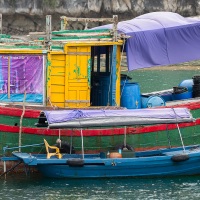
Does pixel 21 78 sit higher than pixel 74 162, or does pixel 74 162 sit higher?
pixel 21 78

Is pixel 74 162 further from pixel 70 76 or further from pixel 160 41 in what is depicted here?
pixel 160 41

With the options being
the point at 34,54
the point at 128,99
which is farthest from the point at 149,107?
the point at 34,54

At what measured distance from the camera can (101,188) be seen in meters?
17.6

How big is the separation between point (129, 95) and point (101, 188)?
303 centimetres

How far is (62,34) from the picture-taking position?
63.1 feet

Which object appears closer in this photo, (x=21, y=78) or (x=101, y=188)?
(x=101, y=188)

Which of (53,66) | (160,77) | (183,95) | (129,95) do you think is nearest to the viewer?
(53,66)

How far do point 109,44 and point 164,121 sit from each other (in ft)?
7.85

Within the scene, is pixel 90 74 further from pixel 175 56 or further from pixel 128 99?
pixel 175 56

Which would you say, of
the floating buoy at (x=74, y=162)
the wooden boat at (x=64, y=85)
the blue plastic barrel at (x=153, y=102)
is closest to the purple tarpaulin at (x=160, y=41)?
the wooden boat at (x=64, y=85)

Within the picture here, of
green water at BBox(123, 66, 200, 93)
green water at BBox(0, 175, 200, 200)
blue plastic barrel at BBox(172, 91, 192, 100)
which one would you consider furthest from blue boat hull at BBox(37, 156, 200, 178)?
green water at BBox(123, 66, 200, 93)

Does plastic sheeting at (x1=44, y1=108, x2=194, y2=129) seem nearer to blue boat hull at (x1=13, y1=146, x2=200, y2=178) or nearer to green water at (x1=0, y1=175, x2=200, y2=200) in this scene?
blue boat hull at (x1=13, y1=146, x2=200, y2=178)

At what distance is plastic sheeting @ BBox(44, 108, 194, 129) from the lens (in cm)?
1752

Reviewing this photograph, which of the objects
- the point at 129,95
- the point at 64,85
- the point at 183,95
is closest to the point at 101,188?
the point at 64,85
